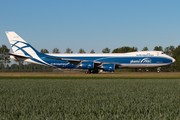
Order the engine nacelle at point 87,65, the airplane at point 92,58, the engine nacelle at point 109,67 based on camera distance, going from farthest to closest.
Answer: the airplane at point 92,58 < the engine nacelle at point 87,65 < the engine nacelle at point 109,67

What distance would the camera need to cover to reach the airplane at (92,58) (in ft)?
120

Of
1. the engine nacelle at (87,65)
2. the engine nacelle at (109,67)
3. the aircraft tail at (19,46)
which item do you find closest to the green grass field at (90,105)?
the engine nacelle at (109,67)

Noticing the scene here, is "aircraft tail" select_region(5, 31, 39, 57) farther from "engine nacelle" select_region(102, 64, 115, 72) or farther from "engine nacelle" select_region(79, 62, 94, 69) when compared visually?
"engine nacelle" select_region(102, 64, 115, 72)

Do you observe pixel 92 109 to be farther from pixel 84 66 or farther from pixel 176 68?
pixel 176 68

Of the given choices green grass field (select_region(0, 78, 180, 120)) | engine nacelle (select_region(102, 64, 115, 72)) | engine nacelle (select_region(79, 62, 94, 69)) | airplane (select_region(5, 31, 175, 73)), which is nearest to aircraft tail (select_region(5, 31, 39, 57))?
airplane (select_region(5, 31, 175, 73))

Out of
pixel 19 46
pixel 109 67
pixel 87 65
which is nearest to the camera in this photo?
pixel 109 67

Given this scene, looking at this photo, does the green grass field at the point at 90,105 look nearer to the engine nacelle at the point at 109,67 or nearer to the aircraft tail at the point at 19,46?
the engine nacelle at the point at 109,67

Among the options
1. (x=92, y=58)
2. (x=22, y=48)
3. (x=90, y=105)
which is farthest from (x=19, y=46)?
(x=90, y=105)

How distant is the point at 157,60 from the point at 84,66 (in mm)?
14526

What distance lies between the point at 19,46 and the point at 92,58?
1635cm

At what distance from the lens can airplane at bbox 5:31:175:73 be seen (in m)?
36.7

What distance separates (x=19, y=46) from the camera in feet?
133

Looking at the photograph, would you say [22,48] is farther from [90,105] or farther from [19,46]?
[90,105]

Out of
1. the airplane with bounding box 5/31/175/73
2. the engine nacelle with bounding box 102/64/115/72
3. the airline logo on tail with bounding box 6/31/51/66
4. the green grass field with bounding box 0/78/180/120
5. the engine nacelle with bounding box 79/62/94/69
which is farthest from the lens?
the airline logo on tail with bounding box 6/31/51/66
